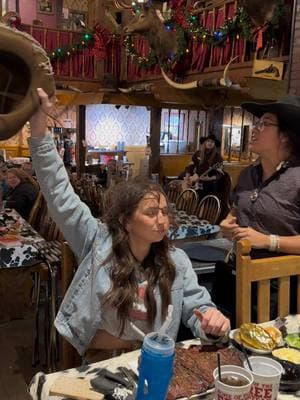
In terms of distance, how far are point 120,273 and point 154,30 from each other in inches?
199

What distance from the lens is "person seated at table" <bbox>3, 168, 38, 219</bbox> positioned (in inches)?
173

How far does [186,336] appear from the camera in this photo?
1984 millimetres

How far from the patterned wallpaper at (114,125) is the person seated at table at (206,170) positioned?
5.71m

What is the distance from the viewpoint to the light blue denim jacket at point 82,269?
146 cm

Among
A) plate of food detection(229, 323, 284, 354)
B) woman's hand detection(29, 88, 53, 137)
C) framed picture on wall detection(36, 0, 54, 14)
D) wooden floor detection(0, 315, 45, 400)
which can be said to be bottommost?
wooden floor detection(0, 315, 45, 400)

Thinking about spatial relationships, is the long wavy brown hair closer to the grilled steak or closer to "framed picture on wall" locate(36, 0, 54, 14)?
the grilled steak

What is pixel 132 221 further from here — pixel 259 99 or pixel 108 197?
pixel 259 99

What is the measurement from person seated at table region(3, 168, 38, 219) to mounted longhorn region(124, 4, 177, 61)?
2.76 meters

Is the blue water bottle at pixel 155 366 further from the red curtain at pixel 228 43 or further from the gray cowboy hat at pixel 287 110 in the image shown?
the red curtain at pixel 228 43

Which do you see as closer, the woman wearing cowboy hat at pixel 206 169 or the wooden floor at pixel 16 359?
the wooden floor at pixel 16 359

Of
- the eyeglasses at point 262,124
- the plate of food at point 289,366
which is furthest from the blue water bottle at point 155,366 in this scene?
the eyeglasses at point 262,124

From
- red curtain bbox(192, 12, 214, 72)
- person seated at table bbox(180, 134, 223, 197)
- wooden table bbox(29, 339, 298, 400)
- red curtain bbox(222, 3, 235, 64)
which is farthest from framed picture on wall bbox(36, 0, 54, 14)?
wooden table bbox(29, 339, 298, 400)

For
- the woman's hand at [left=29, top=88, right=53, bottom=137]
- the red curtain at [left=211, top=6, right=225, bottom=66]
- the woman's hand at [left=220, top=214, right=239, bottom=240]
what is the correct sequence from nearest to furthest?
the woman's hand at [left=29, top=88, right=53, bottom=137]
the woman's hand at [left=220, top=214, right=239, bottom=240]
the red curtain at [left=211, top=6, right=225, bottom=66]

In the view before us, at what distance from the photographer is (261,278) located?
1596 millimetres
